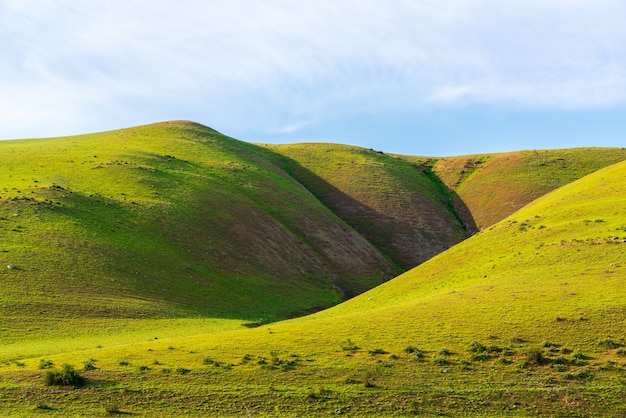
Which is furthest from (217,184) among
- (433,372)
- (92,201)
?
(433,372)

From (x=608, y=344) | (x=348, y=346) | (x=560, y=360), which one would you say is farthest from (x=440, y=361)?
(x=608, y=344)

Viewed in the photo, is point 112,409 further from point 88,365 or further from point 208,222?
point 208,222

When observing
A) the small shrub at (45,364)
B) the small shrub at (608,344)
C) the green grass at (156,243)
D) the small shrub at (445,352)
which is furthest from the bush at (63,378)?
the small shrub at (608,344)

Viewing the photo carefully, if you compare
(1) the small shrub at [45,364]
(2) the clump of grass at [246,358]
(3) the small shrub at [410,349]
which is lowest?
(3) the small shrub at [410,349]

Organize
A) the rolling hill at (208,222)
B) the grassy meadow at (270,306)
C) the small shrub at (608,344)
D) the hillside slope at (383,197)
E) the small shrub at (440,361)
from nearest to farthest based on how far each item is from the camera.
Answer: the grassy meadow at (270,306) < the small shrub at (440,361) < the small shrub at (608,344) < the rolling hill at (208,222) < the hillside slope at (383,197)

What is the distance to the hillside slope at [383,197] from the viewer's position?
10062cm

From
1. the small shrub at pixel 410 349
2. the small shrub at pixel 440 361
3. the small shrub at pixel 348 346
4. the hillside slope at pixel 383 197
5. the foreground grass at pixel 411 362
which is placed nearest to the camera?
the foreground grass at pixel 411 362

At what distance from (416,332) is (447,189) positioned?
97424 millimetres

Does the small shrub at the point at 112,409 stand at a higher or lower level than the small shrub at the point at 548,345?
higher

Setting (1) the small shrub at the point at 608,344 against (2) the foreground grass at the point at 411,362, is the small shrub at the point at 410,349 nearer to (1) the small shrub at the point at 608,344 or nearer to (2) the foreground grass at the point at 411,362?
Result: (2) the foreground grass at the point at 411,362

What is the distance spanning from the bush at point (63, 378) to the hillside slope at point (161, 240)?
1778 cm

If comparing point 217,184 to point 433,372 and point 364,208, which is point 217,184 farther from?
point 433,372

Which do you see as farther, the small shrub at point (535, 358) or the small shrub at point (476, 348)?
the small shrub at point (476, 348)

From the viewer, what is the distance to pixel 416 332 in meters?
36.2
